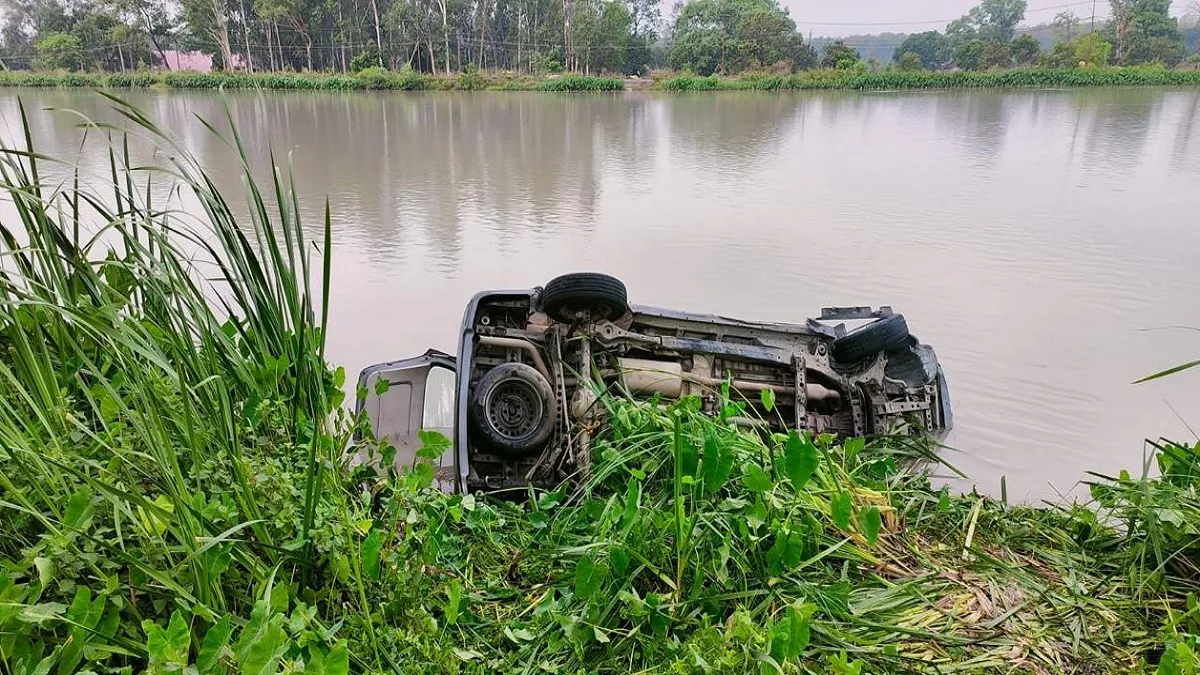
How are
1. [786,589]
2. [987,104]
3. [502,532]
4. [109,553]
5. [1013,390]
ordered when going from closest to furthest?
[109,553], [786,589], [502,532], [1013,390], [987,104]

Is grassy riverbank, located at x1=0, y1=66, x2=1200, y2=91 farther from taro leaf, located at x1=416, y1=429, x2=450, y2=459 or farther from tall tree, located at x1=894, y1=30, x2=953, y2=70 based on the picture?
taro leaf, located at x1=416, y1=429, x2=450, y2=459

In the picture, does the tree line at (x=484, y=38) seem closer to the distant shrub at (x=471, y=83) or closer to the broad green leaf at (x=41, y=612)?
the distant shrub at (x=471, y=83)

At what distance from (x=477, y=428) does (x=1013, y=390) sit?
464 cm

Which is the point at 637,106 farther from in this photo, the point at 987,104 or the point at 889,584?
the point at 889,584

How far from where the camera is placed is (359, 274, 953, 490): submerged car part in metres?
3.48

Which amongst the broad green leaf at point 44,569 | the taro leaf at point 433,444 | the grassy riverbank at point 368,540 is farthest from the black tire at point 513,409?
the broad green leaf at point 44,569

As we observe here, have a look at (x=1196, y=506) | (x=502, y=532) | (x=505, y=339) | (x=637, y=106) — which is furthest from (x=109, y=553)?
(x=637, y=106)

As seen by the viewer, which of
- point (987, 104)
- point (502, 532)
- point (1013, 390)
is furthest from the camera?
point (987, 104)

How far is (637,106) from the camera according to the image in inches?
1253

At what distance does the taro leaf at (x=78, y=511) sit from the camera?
1.31m

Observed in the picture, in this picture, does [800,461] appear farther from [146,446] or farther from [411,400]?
[411,400]

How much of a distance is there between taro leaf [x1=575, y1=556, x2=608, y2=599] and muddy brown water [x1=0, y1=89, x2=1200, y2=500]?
1.84 meters

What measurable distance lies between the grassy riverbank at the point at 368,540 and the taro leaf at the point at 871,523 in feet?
0.04

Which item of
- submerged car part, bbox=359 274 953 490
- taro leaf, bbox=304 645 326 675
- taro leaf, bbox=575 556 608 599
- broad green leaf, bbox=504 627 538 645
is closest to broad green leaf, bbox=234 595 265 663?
taro leaf, bbox=304 645 326 675
